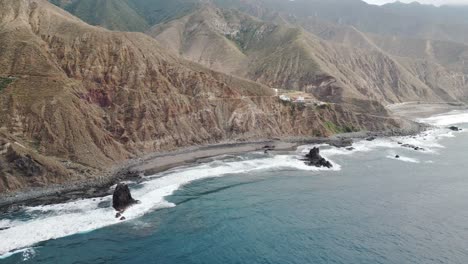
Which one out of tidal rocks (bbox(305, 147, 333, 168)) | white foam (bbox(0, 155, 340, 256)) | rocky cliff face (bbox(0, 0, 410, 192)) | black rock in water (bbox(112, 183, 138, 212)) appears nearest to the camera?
white foam (bbox(0, 155, 340, 256))

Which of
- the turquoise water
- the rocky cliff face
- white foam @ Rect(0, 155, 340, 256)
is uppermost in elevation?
the rocky cliff face

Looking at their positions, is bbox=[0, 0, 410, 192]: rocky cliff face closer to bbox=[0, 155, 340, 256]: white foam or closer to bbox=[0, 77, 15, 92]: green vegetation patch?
bbox=[0, 77, 15, 92]: green vegetation patch

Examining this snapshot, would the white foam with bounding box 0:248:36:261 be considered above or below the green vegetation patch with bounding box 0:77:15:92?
below

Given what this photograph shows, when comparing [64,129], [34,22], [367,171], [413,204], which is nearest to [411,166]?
[367,171]

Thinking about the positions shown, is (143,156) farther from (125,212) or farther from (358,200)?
(358,200)

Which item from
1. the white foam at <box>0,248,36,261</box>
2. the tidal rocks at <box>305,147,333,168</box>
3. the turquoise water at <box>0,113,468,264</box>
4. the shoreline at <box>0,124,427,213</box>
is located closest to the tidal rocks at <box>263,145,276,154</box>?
the shoreline at <box>0,124,427,213</box>

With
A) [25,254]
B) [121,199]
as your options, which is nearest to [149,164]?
[121,199]

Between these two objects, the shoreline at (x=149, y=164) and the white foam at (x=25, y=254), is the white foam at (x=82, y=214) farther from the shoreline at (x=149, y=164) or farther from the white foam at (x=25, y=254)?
the shoreline at (x=149, y=164)
